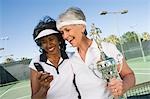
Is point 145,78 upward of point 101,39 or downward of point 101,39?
downward

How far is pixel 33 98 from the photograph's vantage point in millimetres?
964

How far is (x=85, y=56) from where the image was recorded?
1036mm

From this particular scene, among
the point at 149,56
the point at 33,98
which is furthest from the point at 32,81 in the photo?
the point at 149,56

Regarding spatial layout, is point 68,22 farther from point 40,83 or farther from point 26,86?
point 26,86

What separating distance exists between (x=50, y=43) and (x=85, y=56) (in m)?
0.12

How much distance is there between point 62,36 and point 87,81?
0.51 feet

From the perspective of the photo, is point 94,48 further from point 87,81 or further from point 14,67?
point 14,67

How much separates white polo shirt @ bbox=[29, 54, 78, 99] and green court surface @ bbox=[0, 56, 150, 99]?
260 centimetres

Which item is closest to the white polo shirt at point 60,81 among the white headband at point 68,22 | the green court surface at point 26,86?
the white headband at point 68,22

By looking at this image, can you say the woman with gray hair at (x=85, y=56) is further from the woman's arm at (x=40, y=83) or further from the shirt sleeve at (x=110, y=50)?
the woman's arm at (x=40, y=83)

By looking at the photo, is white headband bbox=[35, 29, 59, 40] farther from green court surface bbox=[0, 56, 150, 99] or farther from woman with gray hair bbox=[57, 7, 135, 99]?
green court surface bbox=[0, 56, 150, 99]

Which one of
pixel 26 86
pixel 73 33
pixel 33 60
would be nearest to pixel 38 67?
pixel 33 60

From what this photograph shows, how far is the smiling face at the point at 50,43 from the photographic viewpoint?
101 centimetres

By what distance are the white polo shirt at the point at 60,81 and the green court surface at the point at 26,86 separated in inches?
102
